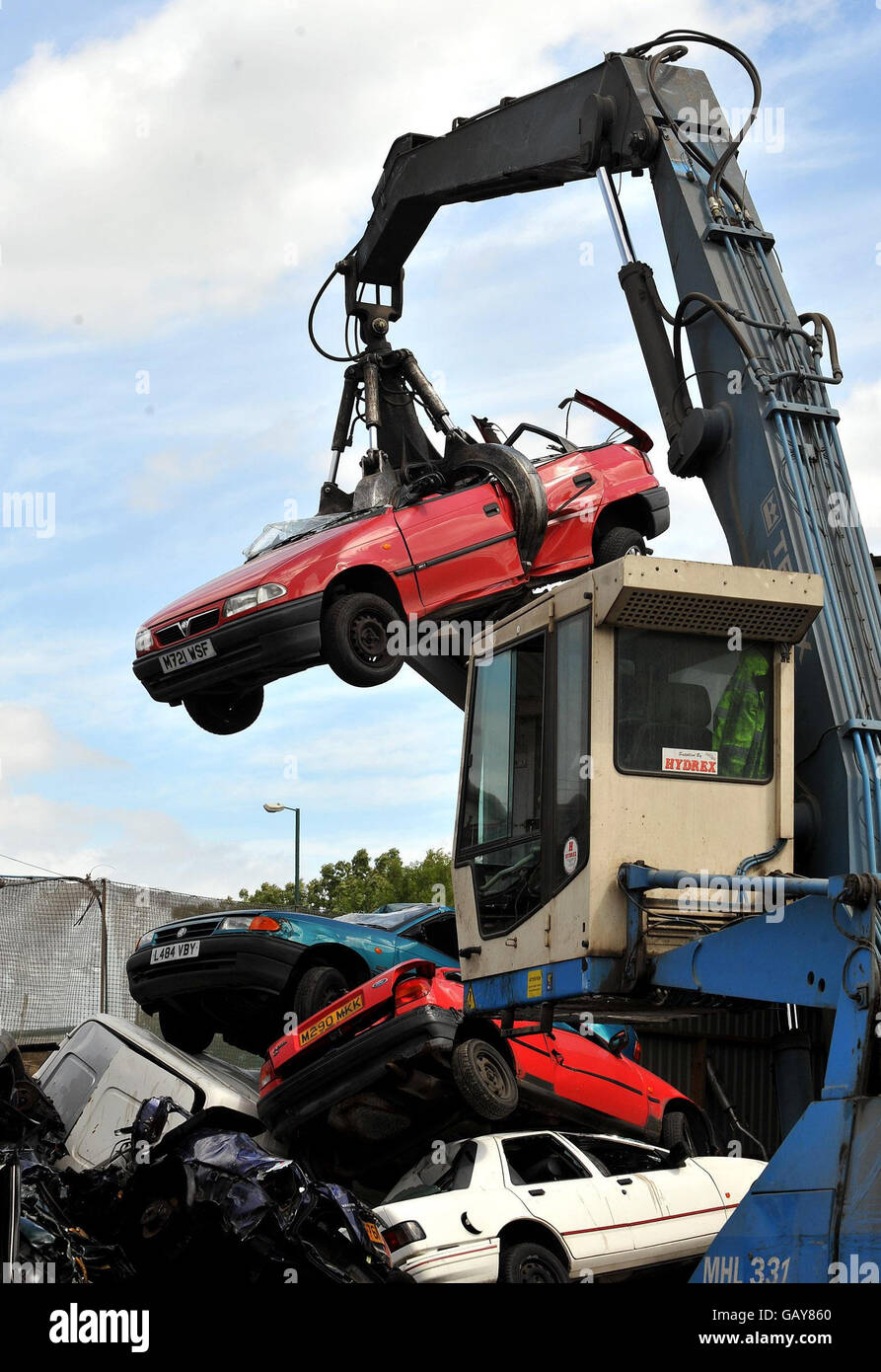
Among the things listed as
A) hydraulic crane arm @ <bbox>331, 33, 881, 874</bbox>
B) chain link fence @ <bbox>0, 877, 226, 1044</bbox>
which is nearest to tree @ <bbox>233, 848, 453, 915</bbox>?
chain link fence @ <bbox>0, 877, 226, 1044</bbox>

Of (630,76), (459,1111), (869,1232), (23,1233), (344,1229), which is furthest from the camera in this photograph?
(459,1111)

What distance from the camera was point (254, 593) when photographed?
10633mm

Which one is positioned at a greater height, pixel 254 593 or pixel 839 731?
pixel 254 593

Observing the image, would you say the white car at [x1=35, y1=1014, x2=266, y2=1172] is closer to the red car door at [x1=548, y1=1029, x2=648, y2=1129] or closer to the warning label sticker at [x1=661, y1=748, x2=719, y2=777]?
the red car door at [x1=548, y1=1029, x2=648, y2=1129]

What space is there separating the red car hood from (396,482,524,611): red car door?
36 cm

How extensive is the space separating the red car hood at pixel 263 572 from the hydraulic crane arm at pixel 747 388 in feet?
9.44

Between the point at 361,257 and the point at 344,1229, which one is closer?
the point at 344,1229

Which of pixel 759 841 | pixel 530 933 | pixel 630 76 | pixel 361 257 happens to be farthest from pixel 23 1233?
pixel 361 257

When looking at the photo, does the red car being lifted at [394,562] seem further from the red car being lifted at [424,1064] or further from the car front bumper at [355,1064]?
the car front bumper at [355,1064]

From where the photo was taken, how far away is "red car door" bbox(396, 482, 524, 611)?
11242 mm

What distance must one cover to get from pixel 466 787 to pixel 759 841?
1.48m

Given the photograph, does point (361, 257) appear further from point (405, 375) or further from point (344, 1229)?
point (344, 1229)

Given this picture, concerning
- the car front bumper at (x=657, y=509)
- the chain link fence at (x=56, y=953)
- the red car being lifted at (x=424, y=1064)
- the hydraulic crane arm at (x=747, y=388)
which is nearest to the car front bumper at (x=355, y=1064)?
the red car being lifted at (x=424, y=1064)

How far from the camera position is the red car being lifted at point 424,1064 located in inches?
350
